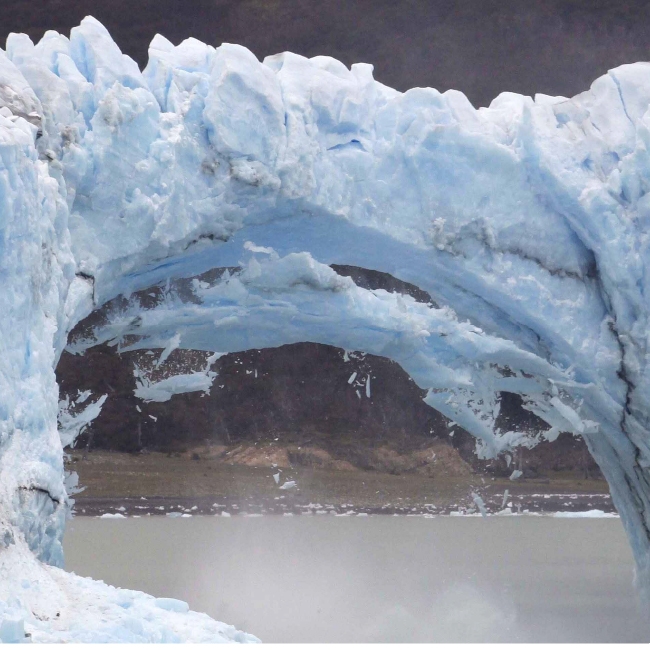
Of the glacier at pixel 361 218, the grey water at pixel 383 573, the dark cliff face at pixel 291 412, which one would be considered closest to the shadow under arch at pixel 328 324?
the glacier at pixel 361 218

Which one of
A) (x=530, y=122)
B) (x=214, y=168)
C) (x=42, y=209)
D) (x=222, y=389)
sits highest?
(x=530, y=122)

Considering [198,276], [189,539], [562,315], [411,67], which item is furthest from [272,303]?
[411,67]

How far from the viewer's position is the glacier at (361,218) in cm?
496

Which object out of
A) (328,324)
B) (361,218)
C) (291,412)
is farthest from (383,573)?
(291,412)

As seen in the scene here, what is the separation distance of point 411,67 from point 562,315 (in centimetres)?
1091

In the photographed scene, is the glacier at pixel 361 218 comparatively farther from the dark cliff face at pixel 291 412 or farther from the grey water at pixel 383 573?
the dark cliff face at pixel 291 412

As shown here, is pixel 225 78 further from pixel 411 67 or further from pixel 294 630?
pixel 411 67

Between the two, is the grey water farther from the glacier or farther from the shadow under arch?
the shadow under arch

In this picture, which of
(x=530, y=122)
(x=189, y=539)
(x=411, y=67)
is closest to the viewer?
(x=530, y=122)

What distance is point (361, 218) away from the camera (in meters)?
5.44

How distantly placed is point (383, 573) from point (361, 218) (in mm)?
5938

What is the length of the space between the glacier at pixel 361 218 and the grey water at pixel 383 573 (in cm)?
203

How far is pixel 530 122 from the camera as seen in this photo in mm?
5590

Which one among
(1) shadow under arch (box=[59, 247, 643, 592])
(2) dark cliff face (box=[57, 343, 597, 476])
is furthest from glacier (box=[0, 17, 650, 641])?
(2) dark cliff face (box=[57, 343, 597, 476])
